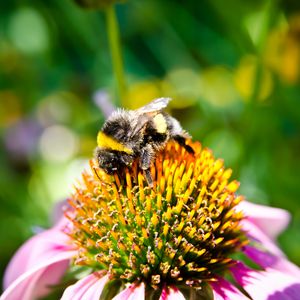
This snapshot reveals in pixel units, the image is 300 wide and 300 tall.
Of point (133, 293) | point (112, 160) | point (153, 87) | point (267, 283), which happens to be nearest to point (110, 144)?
point (112, 160)

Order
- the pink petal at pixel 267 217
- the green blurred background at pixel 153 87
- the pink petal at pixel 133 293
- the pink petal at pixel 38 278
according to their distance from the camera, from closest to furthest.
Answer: the pink petal at pixel 133 293 < the pink petal at pixel 38 278 < the pink petal at pixel 267 217 < the green blurred background at pixel 153 87

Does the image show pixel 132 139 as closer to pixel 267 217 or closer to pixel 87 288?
pixel 87 288

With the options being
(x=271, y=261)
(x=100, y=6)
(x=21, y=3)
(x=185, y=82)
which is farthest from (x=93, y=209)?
(x=21, y=3)

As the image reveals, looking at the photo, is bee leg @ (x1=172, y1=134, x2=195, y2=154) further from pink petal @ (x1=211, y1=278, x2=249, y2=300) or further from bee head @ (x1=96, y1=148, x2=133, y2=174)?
pink petal @ (x1=211, y1=278, x2=249, y2=300)

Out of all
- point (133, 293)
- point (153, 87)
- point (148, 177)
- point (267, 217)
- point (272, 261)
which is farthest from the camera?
point (153, 87)

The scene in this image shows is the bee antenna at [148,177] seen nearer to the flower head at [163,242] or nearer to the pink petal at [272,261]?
the flower head at [163,242]

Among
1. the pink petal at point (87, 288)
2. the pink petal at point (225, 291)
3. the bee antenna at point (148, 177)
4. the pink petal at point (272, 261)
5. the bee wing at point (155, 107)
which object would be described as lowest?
the pink petal at point (87, 288)

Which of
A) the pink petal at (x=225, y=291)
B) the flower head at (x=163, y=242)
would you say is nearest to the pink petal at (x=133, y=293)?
the flower head at (x=163, y=242)
